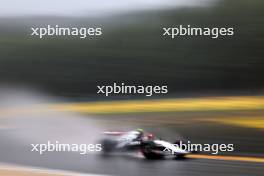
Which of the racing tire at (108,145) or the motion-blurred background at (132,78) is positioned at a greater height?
the motion-blurred background at (132,78)

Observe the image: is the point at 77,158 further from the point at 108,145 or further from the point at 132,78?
the point at 132,78

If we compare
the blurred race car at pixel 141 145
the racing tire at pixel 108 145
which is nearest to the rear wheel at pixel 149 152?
the blurred race car at pixel 141 145

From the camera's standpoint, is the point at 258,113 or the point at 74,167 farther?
the point at 74,167

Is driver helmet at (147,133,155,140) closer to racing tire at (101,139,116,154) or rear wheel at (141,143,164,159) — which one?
rear wheel at (141,143,164,159)

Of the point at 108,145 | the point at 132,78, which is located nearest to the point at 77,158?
the point at 108,145

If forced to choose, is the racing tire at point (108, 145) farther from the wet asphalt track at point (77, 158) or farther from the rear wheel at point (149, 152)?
the rear wheel at point (149, 152)

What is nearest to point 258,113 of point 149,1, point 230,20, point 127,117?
point 230,20

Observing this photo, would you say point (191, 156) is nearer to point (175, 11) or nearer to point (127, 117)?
point (127, 117)
